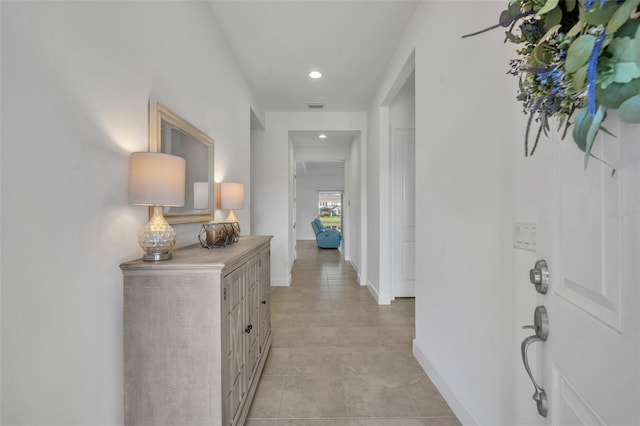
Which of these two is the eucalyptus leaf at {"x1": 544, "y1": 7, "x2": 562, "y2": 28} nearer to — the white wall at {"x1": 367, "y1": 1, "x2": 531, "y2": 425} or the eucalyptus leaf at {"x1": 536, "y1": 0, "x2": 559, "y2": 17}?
the eucalyptus leaf at {"x1": 536, "y1": 0, "x2": 559, "y2": 17}

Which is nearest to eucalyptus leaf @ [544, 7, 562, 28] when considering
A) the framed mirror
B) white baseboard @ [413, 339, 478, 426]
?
the framed mirror

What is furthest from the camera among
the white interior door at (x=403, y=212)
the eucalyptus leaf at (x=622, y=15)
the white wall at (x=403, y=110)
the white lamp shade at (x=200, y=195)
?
the white interior door at (x=403, y=212)

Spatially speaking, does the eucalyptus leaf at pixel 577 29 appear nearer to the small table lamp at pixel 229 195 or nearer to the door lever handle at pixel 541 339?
the door lever handle at pixel 541 339

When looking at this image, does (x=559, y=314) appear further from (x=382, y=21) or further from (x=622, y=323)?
(x=382, y=21)

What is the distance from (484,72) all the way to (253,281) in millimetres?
1833

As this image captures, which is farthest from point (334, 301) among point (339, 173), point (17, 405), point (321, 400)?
point (339, 173)

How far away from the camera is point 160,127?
167 centimetres

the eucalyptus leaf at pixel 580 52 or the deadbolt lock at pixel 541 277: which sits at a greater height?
the eucalyptus leaf at pixel 580 52

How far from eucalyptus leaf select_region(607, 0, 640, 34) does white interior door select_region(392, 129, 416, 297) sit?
383cm

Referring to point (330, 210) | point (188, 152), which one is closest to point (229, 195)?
point (188, 152)

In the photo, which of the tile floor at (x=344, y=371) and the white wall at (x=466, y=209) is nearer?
the white wall at (x=466, y=209)

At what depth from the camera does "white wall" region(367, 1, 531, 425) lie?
1.33m

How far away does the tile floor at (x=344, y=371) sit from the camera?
1.89 m

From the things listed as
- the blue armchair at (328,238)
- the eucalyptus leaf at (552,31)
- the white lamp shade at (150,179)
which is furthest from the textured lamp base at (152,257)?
the blue armchair at (328,238)
